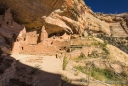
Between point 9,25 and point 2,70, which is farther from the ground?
point 9,25

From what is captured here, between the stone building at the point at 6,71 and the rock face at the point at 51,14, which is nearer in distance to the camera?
the stone building at the point at 6,71

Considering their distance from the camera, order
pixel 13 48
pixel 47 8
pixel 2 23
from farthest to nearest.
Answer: pixel 2 23
pixel 13 48
pixel 47 8

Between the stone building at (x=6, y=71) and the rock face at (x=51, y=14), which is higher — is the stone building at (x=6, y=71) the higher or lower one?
the lower one

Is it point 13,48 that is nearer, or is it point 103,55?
point 13,48

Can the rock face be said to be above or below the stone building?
above

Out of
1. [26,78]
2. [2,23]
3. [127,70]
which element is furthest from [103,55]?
[26,78]

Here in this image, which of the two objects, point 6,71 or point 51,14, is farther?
point 51,14

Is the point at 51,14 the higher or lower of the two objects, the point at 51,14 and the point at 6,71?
the higher

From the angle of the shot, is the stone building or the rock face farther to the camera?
the rock face

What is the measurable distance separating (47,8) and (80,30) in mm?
12927

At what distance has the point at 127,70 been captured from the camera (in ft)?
46.9

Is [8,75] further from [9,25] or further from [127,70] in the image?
[127,70]

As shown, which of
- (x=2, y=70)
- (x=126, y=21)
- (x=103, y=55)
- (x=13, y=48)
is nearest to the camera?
(x=2, y=70)

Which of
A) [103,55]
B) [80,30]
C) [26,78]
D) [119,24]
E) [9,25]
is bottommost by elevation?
[26,78]
